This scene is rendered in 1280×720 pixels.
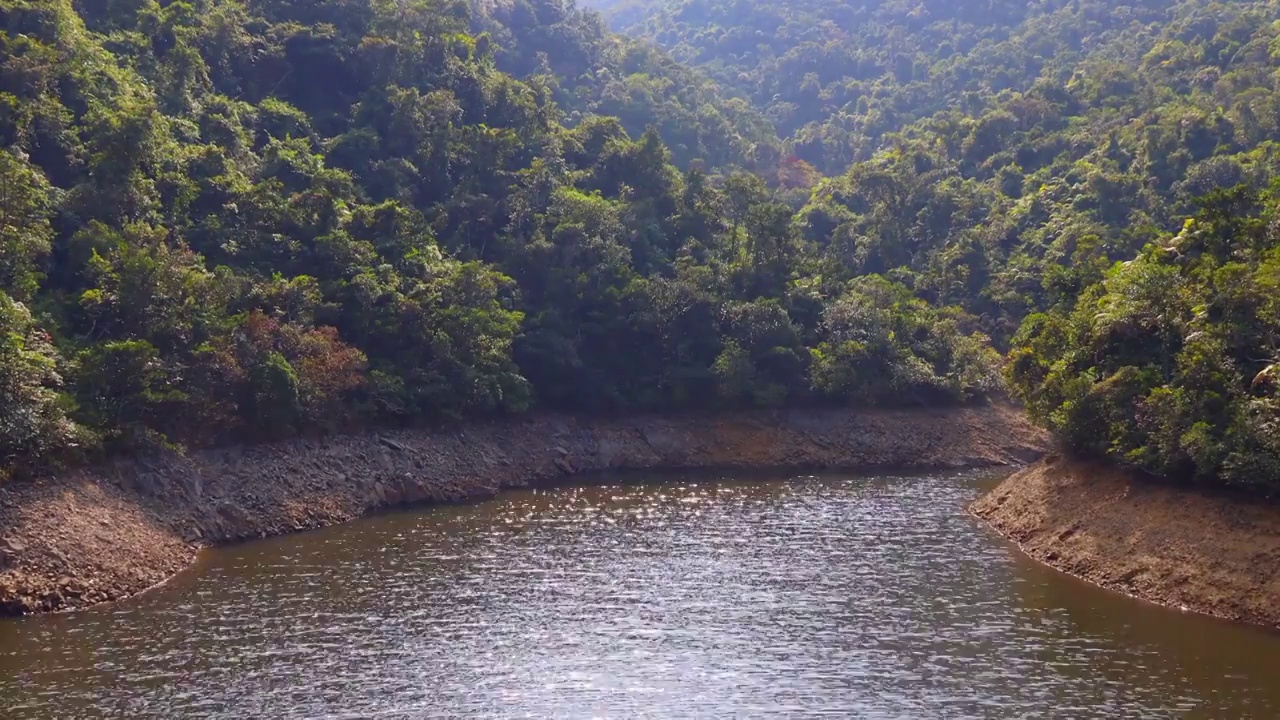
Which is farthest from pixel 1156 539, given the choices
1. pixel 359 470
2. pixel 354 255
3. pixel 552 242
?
pixel 552 242

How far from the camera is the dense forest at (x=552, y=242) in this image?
123ft

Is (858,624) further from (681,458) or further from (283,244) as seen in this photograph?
(283,244)

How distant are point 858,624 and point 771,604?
2.84 m

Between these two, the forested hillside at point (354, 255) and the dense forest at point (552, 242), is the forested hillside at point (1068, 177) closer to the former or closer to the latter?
the dense forest at point (552, 242)

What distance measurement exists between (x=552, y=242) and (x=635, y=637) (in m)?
37.8

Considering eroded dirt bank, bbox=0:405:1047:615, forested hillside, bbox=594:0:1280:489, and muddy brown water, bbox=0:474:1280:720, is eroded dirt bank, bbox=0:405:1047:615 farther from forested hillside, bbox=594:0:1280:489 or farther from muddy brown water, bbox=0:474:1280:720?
forested hillside, bbox=594:0:1280:489

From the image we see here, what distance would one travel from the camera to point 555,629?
2900cm

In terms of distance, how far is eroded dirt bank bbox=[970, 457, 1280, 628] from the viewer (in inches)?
1126

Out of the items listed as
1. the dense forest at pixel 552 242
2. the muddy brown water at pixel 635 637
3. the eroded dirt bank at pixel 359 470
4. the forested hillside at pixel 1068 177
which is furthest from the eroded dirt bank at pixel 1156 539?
the eroded dirt bank at pixel 359 470

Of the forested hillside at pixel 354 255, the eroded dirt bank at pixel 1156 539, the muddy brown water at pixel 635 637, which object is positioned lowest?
the muddy brown water at pixel 635 637

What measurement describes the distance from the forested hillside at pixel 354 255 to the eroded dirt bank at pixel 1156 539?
24.1m

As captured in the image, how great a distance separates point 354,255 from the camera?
53688 mm

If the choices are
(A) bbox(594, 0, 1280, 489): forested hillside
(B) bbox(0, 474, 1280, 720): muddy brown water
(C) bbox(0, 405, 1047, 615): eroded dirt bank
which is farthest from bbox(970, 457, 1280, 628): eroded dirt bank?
(C) bbox(0, 405, 1047, 615): eroded dirt bank

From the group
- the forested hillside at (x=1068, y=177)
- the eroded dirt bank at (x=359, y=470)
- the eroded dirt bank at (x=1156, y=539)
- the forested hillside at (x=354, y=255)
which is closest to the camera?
the eroded dirt bank at (x=1156, y=539)
